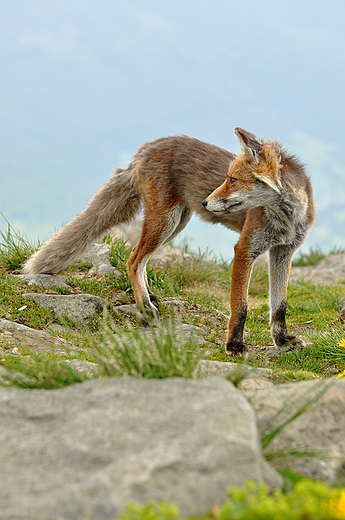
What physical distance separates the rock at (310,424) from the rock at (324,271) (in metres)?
10.4

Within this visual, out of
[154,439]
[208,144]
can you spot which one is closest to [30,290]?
[208,144]

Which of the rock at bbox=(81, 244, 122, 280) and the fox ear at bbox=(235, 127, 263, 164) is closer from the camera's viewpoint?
the fox ear at bbox=(235, 127, 263, 164)

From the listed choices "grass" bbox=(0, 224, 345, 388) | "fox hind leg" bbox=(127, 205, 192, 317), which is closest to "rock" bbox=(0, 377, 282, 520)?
"grass" bbox=(0, 224, 345, 388)

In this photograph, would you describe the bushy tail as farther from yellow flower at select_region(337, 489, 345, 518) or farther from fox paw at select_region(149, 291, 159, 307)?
yellow flower at select_region(337, 489, 345, 518)

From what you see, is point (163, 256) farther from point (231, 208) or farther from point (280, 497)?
point (280, 497)

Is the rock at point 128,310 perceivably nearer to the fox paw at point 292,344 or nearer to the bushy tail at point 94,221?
the bushy tail at point 94,221

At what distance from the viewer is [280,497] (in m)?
1.73

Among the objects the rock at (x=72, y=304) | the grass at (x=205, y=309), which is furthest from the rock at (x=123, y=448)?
the rock at (x=72, y=304)

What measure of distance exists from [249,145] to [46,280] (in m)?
3.85

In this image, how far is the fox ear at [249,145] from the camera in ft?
16.0

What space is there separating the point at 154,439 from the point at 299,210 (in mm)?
4010

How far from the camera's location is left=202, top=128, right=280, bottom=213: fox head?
4.98m

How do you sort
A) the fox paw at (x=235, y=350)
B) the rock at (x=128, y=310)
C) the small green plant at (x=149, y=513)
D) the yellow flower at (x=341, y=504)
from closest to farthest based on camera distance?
the small green plant at (x=149, y=513), the yellow flower at (x=341, y=504), the fox paw at (x=235, y=350), the rock at (x=128, y=310)

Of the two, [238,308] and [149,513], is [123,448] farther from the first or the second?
[238,308]
